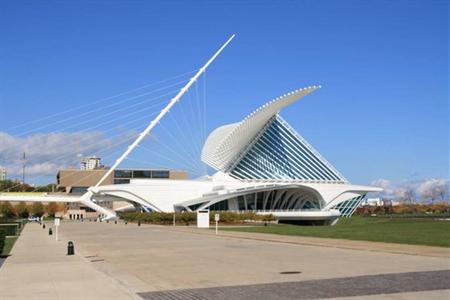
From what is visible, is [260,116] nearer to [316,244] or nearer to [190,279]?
[316,244]

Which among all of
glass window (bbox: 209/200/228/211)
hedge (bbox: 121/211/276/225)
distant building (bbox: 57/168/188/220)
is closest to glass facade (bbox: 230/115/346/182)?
glass window (bbox: 209/200/228/211)

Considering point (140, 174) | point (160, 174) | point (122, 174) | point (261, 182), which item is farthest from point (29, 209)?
point (261, 182)

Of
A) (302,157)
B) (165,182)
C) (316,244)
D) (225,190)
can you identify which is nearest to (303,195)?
(302,157)

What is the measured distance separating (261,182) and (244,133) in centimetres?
826

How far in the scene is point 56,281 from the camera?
46.7 feet

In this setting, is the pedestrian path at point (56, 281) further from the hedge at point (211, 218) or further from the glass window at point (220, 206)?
the glass window at point (220, 206)

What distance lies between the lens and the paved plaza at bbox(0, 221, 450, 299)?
1180 cm

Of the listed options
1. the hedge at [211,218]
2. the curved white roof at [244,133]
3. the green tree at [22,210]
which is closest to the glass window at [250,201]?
the curved white roof at [244,133]

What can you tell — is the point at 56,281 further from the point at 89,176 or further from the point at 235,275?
the point at 89,176

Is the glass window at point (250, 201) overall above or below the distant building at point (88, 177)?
below

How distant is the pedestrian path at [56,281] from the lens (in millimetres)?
11862

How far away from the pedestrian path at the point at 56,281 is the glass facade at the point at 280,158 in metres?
70.5

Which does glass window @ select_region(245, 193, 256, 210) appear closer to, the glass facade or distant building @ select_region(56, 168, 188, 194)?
the glass facade

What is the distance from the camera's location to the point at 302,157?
90500 millimetres
